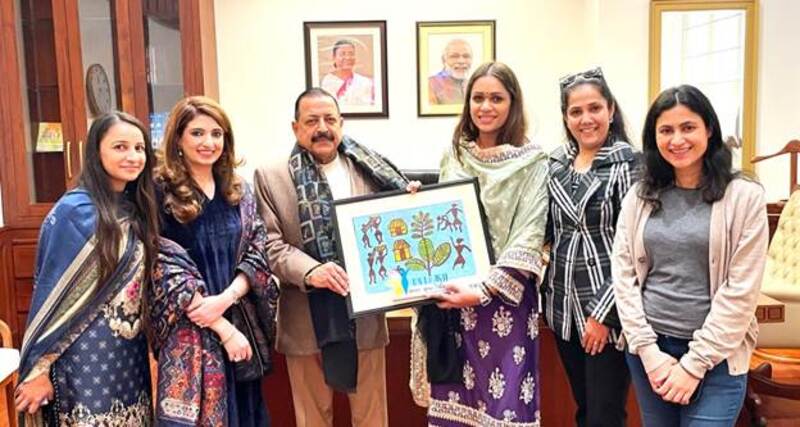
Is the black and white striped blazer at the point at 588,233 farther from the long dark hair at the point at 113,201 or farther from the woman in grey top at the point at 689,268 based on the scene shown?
the long dark hair at the point at 113,201

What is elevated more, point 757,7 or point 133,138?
point 757,7

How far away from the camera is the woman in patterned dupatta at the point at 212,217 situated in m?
1.78

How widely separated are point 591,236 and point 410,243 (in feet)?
1.62

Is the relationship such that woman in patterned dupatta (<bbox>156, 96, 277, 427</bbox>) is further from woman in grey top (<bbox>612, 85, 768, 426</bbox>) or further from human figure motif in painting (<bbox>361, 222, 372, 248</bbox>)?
woman in grey top (<bbox>612, 85, 768, 426</bbox>)

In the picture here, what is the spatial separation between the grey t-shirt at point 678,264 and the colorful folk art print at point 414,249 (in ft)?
1.60

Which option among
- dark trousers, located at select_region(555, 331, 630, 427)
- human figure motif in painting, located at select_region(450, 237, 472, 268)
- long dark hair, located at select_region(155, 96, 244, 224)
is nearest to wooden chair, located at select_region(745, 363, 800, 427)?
dark trousers, located at select_region(555, 331, 630, 427)

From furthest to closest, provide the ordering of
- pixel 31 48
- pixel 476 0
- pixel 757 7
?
pixel 476 0
pixel 757 7
pixel 31 48

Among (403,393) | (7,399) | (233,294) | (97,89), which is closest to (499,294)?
(233,294)

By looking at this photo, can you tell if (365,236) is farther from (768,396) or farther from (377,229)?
(768,396)

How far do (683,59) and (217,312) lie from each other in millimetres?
3920

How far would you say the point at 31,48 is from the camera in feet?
10.9

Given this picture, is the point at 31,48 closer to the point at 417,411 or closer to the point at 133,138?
the point at 133,138

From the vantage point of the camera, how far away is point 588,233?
1811 millimetres

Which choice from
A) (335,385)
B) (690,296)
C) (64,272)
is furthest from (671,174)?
(64,272)
